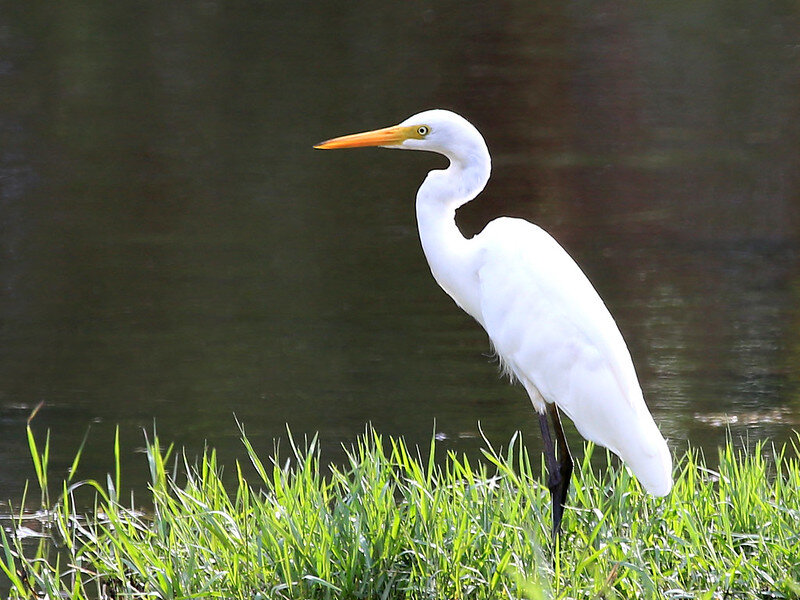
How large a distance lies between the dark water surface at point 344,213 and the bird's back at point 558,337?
1.39m

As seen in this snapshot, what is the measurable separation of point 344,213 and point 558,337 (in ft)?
15.4

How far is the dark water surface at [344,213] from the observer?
5.43 m

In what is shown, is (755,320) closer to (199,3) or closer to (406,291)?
(406,291)

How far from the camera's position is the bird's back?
3.44m

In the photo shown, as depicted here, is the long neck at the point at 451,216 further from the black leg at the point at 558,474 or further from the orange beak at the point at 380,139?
the black leg at the point at 558,474

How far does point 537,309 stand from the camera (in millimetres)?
3572

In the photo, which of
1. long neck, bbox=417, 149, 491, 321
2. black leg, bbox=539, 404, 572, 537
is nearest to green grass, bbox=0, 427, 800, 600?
black leg, bbox=539, 404, 572, 537

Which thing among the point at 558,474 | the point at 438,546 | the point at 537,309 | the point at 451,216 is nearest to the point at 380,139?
the point at 451,216

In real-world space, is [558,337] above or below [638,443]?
above

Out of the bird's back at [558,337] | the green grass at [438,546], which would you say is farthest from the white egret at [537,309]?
the green grass at [438,546]

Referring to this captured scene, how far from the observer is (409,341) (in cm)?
607

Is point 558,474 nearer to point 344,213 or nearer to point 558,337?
point 558,337

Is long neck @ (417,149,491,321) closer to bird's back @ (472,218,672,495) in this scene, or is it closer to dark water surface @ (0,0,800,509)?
bird's back @ (472,218,672,495)

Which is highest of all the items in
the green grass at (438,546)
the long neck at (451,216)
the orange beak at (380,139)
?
the orange beak at (380,139)
